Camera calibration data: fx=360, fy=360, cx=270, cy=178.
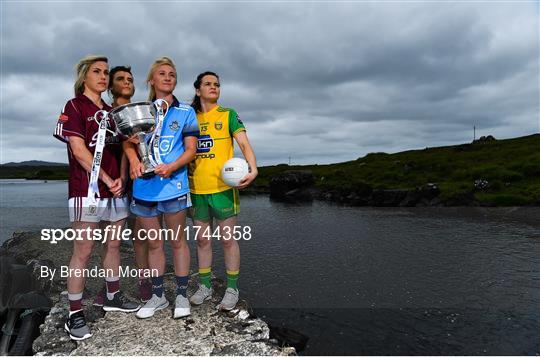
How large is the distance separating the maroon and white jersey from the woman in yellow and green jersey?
1208 mm

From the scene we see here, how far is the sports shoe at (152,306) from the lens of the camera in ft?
17.6

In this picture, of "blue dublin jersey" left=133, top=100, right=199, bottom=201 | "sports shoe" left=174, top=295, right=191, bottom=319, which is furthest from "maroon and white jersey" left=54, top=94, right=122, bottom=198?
"sports shoe" left=174, top=295, right=191, bottom=319

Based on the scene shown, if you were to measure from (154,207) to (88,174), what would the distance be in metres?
0.95

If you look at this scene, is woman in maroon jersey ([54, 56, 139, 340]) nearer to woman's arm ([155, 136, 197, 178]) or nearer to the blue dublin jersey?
the blue dublin jersey

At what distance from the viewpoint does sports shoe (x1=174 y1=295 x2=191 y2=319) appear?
17.6 feet

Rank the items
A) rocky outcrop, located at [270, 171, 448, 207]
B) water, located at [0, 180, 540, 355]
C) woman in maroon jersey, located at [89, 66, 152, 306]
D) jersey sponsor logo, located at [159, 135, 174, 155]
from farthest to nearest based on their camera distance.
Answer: rocky outcrop, located at [270, 171, 448, 207], water, located at [0, 180, 540, 355], woman in maroon jersey, located at [89, 66, 152, 306], jersey sponsor logo, located at [159, 135, 174, 155]

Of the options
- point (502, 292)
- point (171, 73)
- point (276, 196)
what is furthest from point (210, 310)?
point (276, 196)

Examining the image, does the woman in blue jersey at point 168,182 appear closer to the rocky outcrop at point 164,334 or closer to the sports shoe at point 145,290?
the rocky outcrop at point 164,334

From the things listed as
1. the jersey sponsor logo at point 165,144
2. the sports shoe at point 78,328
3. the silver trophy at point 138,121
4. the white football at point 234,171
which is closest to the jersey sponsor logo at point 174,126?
the jersey sponsor logo at point 165,144

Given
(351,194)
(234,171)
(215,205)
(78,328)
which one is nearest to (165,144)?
(234,171)

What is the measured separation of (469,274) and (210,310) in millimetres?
7927

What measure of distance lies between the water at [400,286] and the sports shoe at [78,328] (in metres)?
3.49

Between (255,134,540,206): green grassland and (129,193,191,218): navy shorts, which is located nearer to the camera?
(129,193,191,218): navy shorts

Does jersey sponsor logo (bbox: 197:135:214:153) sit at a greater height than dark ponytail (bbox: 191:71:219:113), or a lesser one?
lesser
